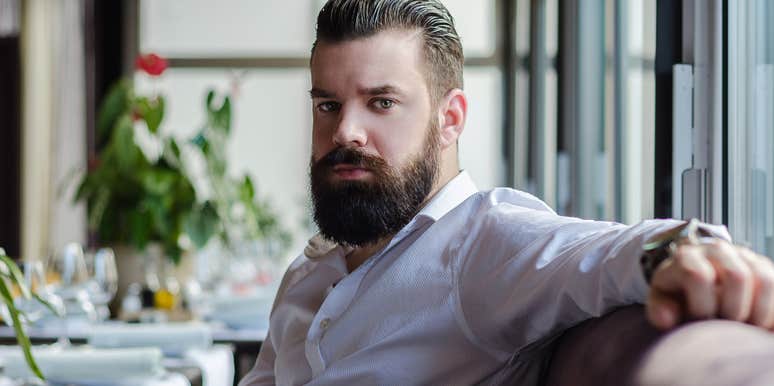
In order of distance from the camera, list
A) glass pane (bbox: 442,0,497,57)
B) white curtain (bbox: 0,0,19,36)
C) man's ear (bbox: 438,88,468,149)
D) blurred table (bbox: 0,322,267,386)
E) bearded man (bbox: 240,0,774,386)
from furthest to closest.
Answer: glass pane (bbox: 442,0,497,57), white curtain (bbox: 0,0,19,36), blurred table (bbox: 0,322,267,386), man's ear (bbox: 438,88,468,149), bearded man (bbox: 240,0,774,386)

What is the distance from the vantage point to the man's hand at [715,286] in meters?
0.64

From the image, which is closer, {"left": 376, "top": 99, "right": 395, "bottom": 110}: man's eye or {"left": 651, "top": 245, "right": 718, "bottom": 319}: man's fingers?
{"left": 651, "top": 245, "right": 718, "bottom": 319}: man's fingers

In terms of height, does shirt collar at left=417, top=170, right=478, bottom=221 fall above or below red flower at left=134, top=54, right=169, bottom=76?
below

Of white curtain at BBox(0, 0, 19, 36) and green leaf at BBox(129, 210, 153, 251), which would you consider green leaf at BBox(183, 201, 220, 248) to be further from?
white curtain at BBox(0, 0, 19, 36)

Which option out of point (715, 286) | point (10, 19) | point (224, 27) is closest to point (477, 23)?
point (224, 27)

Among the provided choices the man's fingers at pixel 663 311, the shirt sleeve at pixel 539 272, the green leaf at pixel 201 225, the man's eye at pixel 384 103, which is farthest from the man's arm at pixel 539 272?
the green leaf at pixel 201 225

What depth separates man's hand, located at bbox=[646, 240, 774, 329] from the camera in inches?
25.2

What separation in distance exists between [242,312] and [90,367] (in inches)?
47.9

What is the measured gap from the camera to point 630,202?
2918 mm

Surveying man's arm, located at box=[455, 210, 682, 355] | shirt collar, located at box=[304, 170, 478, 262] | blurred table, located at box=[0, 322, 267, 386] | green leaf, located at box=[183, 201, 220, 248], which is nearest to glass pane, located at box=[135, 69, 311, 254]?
green leaf, located at box=[183, 201, 220, 248]

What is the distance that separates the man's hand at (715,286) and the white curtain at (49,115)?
634 cm

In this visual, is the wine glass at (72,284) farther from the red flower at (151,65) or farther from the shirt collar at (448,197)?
the shirt collar at (448,197)

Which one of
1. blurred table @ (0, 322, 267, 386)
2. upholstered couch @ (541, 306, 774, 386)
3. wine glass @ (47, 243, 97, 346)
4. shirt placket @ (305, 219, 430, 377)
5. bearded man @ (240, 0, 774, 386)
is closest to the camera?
upholstered couch @ (541, 306, 774, 386)

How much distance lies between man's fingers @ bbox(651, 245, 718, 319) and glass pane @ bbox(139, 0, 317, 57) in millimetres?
6740
